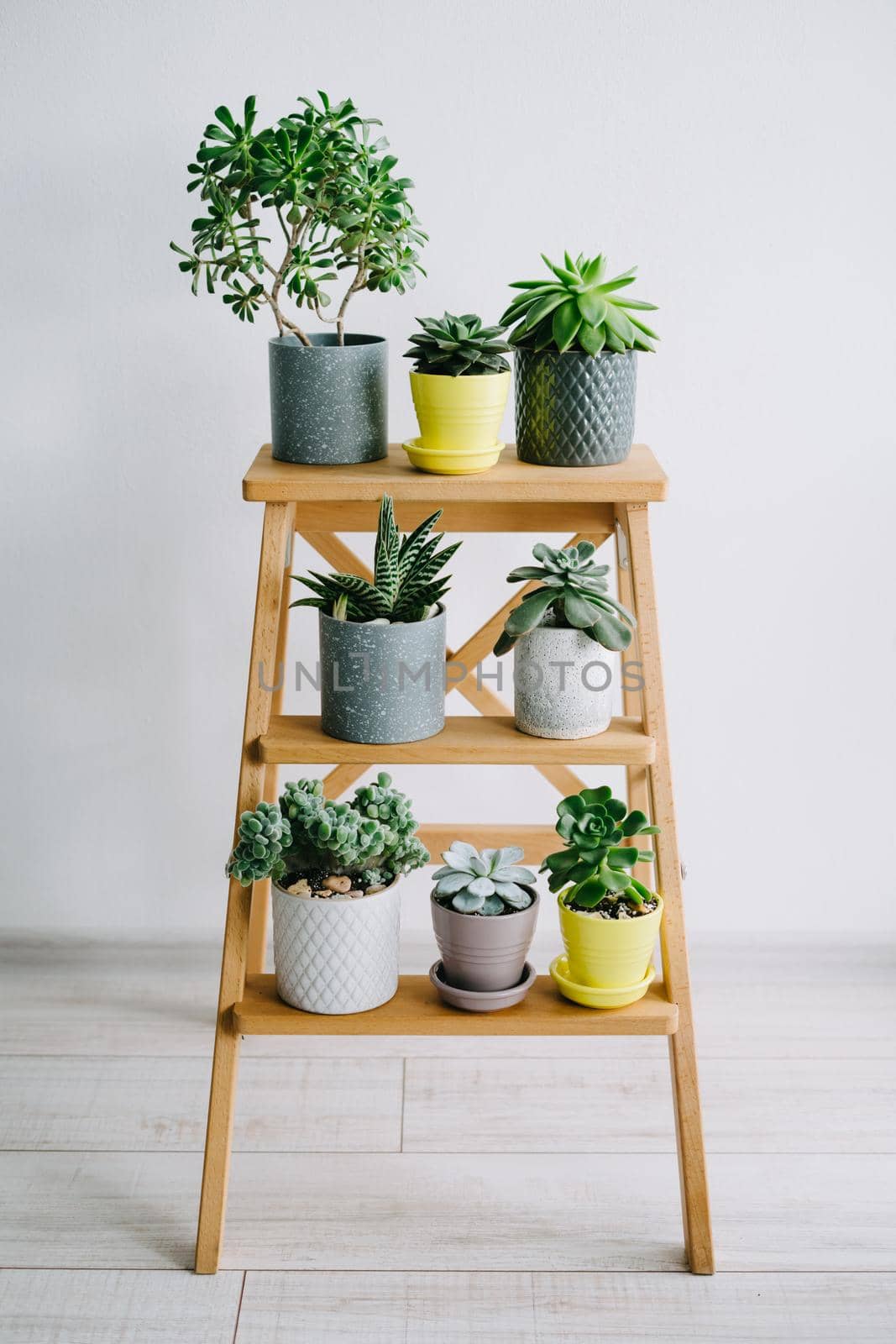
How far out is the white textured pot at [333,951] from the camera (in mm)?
1380

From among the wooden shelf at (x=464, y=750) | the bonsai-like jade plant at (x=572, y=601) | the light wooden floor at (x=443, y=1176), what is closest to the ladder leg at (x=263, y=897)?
the light wooden floor at (x=443, y=1176)

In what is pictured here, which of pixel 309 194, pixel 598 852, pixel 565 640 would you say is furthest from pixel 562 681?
pixel 309 194

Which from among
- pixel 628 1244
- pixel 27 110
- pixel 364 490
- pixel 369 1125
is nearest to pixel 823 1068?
pixel 628 1244

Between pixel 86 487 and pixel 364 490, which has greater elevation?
pixel 86 487

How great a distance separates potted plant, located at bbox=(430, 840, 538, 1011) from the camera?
1388mm

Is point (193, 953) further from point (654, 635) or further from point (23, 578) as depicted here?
point (654, 635)

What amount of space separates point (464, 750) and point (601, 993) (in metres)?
0.30

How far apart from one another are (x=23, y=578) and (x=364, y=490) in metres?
0.76

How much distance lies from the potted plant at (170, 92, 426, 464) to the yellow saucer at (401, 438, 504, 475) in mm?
70

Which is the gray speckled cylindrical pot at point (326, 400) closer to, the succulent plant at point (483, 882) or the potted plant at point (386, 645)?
the potted plant at point (386, 645)

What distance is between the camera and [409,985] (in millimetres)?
1473

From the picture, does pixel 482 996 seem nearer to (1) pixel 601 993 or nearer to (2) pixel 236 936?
(1) pixel 601 993

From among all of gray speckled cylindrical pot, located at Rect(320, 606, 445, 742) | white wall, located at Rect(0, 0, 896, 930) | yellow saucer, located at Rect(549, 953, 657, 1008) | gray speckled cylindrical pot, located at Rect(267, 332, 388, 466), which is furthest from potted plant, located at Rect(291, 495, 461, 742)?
white wall, located at Rect(0, 0, 896, 930)

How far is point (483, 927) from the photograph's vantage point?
1381 mm
